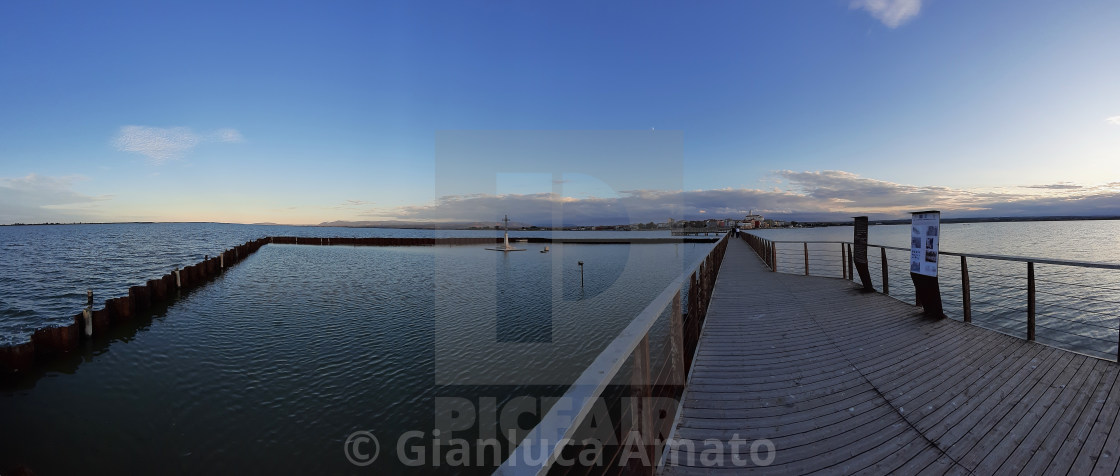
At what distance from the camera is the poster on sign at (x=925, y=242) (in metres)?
5.99

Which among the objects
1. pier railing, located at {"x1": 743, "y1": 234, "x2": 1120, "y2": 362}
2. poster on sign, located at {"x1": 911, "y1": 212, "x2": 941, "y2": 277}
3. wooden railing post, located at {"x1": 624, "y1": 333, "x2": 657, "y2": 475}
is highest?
poster on sign, located at {"x1": 911, "y1": 212, "x2": 941, "y2": 277}

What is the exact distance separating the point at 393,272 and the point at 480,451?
1924 cm

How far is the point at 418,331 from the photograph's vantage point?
983 centimetres

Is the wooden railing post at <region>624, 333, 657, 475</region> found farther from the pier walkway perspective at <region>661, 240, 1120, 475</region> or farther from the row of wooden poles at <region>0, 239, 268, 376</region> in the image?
the row of wooden poles at <region>0, 239, 268, 376</region>

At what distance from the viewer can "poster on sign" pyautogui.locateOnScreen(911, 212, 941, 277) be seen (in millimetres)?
5992

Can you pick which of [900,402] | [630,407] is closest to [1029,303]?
[900,402]

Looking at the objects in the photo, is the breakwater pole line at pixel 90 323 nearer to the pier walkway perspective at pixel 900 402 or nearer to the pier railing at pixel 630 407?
the pier railing at pixel 630 407

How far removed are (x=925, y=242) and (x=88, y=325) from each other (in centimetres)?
1677

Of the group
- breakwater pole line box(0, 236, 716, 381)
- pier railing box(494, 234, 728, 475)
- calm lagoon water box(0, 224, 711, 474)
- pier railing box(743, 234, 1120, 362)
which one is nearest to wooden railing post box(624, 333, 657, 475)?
pier railing box(494, 234, 728, 475)

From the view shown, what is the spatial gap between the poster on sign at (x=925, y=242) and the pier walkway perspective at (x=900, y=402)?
3.14 feet

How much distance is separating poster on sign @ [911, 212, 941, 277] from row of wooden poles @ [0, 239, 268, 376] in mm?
15082

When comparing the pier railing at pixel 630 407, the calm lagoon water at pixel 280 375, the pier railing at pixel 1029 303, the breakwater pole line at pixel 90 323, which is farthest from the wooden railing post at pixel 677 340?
the breakwater pole line at pixel 90 323

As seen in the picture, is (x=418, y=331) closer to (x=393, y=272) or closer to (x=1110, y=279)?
(x=393, y=272)

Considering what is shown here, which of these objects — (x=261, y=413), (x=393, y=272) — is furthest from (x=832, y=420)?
(x=393, y=272)
